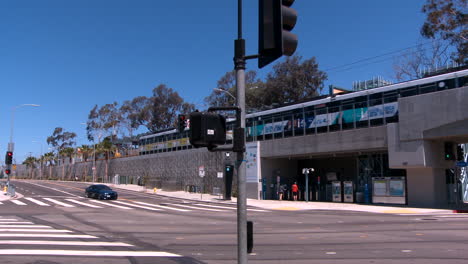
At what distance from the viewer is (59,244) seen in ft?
36.9

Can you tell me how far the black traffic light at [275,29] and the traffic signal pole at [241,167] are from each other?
0.86 feet

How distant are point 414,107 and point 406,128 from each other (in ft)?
4.75

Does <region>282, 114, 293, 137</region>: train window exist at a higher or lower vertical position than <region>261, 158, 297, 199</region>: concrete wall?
higher

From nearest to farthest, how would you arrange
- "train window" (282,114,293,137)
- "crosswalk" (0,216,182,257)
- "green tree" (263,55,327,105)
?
1. "crosswalk" (0,216,182,257)
2. "train window" (282,114,293,137)
3. "green tree" (263,55,327,105)

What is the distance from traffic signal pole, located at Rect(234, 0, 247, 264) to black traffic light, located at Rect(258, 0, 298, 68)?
26cm

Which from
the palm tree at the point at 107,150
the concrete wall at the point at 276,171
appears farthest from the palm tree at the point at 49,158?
the concrete wall at the point at 276,171

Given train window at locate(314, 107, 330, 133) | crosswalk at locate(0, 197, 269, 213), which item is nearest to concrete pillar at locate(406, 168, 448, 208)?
train window at locate(314, 107, 330, 133)

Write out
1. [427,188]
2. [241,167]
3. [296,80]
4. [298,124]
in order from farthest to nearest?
[296,80], [298,124], [427,188], [241,167]

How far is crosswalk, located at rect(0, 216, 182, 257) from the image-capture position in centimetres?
996

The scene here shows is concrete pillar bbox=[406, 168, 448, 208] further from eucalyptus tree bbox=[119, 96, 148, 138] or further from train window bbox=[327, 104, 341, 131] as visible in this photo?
eucalyptus tree bbox=[119, 96, 148, 138]

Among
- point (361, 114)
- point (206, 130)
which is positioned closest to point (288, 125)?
point (361, 114)

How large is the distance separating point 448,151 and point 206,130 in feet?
85.1

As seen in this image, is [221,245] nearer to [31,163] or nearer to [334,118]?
[334,118]

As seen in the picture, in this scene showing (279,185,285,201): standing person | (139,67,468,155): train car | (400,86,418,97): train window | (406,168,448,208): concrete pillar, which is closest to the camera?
(139,67,468,155): train car
